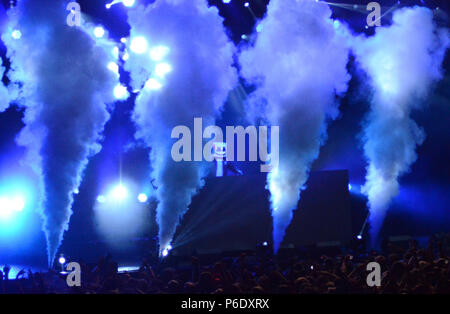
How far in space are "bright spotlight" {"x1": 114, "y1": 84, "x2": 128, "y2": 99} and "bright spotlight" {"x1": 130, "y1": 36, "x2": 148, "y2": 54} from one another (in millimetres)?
1520

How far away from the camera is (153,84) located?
17.6 meters

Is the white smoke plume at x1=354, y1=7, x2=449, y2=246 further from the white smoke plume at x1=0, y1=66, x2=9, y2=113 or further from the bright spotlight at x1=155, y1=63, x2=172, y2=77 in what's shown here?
the white smoke plume at x1=0, y1=66, x2=9, y2=113

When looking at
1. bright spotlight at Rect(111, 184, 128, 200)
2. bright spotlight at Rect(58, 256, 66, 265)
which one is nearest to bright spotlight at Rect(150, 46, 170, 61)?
bright spotlight at Rect(111, 184, 128, 200)

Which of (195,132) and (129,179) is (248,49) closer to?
(195,132)

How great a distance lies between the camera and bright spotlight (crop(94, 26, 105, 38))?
1653cm

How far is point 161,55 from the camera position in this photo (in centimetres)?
1773

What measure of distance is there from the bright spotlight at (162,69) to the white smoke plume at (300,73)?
3886 mm

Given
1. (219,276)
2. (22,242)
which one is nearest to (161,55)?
(22,242)

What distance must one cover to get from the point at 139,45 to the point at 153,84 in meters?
1.63

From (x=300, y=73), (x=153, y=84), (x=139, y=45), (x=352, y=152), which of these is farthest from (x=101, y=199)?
(x=352, y=152)

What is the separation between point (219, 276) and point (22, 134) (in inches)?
530

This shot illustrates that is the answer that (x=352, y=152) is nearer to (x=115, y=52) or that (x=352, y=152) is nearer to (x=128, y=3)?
(x=115, y=52)

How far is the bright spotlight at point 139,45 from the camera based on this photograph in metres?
17.4

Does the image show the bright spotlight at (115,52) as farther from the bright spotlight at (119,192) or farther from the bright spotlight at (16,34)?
the bright spotlight at (119,192)
